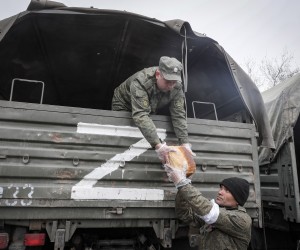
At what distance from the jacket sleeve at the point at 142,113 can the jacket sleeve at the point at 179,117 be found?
330 millimetres

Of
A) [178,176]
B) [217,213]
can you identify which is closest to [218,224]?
[217,213]

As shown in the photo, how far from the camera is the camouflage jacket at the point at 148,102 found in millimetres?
2965

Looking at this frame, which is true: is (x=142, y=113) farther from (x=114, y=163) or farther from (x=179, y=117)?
(x=114, y=163)

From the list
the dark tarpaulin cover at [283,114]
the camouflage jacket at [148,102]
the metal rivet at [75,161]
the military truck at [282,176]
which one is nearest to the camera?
the metal rivet at [75,161]

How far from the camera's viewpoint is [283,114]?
15.5ft

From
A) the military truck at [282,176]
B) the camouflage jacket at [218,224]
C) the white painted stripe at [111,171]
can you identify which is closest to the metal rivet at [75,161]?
the white painted stripe at [111,171]

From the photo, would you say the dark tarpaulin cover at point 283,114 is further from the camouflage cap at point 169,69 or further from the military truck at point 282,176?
the camouflage cap at point 169,69

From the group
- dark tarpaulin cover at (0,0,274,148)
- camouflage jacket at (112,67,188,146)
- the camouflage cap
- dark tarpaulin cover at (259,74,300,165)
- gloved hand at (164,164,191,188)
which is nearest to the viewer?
gloved hand at (164,164,191,188)

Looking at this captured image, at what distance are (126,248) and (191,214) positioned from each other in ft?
2.48

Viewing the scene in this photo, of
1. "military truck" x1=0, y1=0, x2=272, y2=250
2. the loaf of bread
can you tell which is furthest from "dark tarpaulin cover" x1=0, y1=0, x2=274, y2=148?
the loaf of bread

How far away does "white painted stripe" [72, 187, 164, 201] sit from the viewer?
2.80 metres

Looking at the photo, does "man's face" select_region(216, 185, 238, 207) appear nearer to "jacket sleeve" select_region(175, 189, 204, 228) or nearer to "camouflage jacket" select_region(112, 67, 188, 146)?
"jacket sleeve" select_region(175, 189, 204, 228)

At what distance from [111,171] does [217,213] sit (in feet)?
3.48

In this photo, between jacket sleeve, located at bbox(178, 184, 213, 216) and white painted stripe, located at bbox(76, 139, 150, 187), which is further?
white painted stripe, located at bbox(76, 139, 150, 187)
